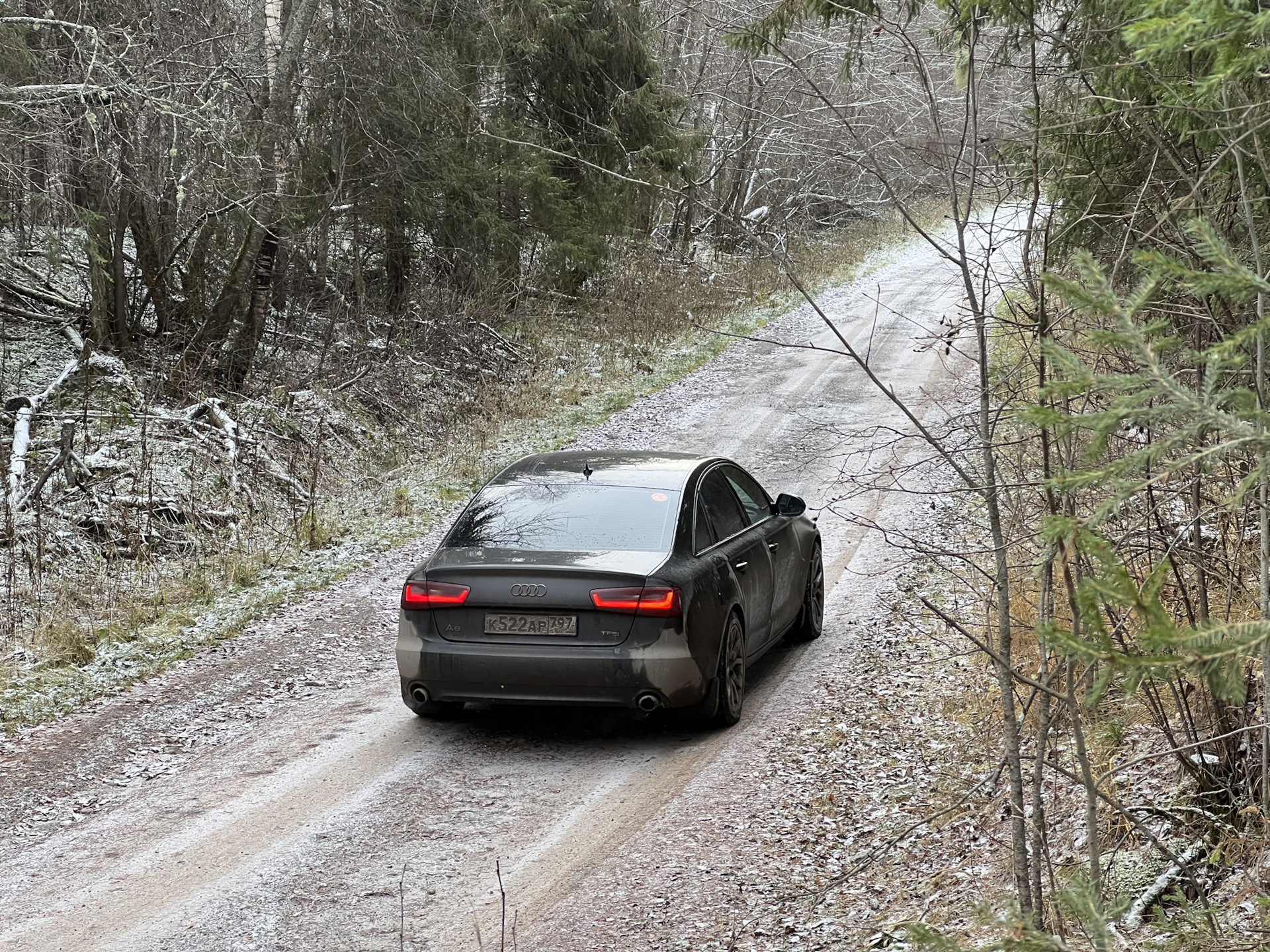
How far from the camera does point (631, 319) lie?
83.9 ft

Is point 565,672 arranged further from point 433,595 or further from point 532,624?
point 433,595

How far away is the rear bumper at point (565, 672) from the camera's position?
23.4 feet

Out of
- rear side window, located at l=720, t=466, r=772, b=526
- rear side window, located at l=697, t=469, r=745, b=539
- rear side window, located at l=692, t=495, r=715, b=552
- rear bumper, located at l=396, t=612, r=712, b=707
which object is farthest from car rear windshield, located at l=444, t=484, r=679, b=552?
rear side window, located at l=720, t=466, r=772, b=526

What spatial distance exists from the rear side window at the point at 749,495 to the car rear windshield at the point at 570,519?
1.11 metres

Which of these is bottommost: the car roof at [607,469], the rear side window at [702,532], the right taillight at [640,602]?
the right taillight at [640,602]

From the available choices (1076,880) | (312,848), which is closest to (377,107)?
(312,848)

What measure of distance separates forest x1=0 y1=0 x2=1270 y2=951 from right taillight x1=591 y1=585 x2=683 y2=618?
1.67m

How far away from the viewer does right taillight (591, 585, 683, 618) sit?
23.4 feet

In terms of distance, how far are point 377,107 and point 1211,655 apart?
1811cm

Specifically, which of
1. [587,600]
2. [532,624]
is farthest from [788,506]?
[532,624]

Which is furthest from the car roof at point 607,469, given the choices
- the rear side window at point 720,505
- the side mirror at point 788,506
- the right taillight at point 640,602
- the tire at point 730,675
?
the right taillight at point 640,602

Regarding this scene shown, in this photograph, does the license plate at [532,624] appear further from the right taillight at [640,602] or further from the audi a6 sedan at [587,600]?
the right taillight at [640,602]

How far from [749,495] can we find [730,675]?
1.83 m

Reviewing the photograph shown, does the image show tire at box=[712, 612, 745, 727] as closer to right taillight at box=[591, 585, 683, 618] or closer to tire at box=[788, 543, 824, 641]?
right taillight at box=[591, 585, 683, 618]
